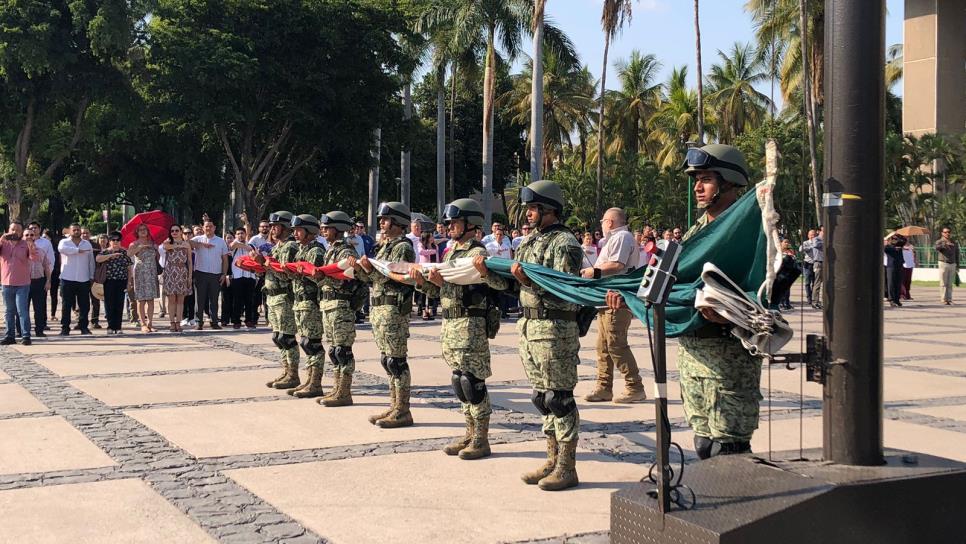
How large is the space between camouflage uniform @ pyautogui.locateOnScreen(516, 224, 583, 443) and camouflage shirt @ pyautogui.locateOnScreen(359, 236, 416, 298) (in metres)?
2.19

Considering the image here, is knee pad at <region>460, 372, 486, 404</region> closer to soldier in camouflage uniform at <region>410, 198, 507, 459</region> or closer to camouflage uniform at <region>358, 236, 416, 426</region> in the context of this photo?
soldier in camouflage uniform at <region>410, 198, 507, 459</region>

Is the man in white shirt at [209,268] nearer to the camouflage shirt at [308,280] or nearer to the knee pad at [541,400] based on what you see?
the camouflage shirt at [308,280]

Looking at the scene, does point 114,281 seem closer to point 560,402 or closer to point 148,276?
point 148,276

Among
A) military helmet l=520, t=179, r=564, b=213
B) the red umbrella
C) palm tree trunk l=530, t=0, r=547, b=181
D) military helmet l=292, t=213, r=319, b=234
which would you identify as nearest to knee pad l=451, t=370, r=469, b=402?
military helmet l=520, t=179, r=564, b=213

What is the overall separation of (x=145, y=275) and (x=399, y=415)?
10903 mm

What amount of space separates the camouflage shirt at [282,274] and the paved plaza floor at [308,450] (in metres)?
1.13

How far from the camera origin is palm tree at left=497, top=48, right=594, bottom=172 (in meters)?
56.2

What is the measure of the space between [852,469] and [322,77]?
31.4 metres

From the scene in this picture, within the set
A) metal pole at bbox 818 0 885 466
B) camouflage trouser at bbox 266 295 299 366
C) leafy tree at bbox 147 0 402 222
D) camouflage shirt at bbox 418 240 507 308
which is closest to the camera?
metal pole at bbox 818 0 885 466

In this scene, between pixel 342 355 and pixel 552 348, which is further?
pixel 342 355

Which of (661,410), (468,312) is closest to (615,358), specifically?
(468,312)

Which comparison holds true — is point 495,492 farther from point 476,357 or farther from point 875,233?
point 875,233

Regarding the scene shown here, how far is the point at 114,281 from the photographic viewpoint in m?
17.8

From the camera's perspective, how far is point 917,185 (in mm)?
42375
